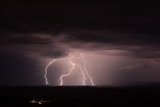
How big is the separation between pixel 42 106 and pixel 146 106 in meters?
16.9

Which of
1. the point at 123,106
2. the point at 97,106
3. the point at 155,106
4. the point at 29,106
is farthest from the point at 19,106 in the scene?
the point at 155,106

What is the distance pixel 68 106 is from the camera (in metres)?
63.0

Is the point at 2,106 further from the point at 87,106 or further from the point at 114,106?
the point at 114,106

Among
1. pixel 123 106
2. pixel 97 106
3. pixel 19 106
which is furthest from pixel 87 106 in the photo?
pixel 19 106

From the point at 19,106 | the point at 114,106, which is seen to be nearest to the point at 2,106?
the point at 19,106

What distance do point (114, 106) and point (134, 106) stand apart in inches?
129

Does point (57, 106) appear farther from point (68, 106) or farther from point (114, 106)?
point (114, 106)

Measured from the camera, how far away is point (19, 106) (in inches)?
2372

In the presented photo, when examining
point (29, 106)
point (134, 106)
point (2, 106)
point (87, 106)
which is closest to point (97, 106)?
point (87, 106)

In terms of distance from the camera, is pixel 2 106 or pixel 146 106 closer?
pixel 2 106

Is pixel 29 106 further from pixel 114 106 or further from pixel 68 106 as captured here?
pixel 114 106

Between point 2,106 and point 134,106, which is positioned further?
point 134,106

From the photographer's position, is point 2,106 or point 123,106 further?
point 123,106

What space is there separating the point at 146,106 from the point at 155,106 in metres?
1.45
